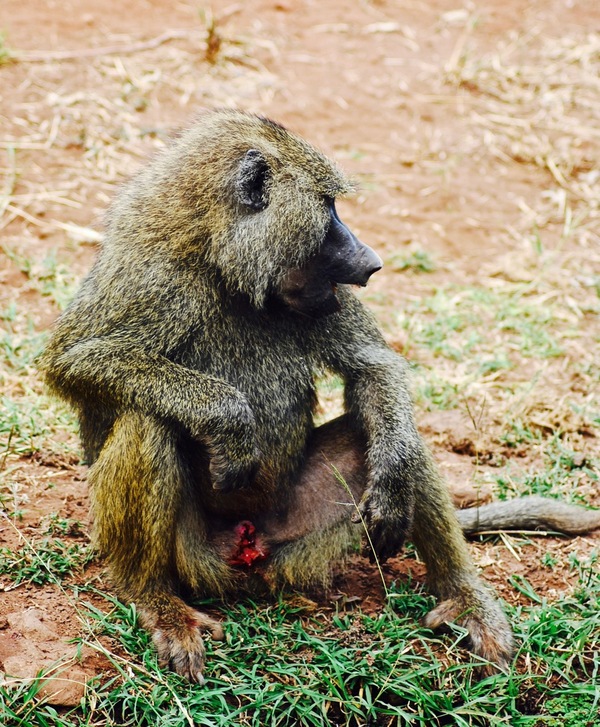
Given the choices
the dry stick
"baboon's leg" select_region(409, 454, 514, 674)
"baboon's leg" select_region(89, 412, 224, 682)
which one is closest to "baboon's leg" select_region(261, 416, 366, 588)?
"baboon's leg" select_region(409, 454, 514, 674)

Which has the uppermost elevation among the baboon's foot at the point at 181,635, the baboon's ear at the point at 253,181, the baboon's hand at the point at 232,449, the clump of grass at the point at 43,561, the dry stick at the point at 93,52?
the baboon's ear at the point at 253,181

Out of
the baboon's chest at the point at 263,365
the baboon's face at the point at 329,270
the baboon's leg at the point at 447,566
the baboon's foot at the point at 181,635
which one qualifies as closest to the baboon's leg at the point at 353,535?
the baboon's leg at the point at 447,566

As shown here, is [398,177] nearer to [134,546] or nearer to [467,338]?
[467,338]

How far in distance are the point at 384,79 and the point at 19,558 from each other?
5.75 metres

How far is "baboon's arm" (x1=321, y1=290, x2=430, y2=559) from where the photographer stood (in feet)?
10.4

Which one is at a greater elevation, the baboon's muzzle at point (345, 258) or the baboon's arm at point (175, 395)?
the baboon's muzzle at point (345, 258)

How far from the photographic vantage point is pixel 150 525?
298 cm

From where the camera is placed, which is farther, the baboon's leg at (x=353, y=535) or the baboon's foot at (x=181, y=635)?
the baboon's leg at (x=353, y=535)

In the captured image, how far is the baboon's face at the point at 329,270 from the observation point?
3055mm

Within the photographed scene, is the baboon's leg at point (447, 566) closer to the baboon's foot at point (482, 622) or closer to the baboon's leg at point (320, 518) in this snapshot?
the baboon's foot at point (482, 622)

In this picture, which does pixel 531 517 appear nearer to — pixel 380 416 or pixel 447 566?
pixel 447 566

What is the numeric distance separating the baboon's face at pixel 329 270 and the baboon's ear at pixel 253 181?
0.25 m

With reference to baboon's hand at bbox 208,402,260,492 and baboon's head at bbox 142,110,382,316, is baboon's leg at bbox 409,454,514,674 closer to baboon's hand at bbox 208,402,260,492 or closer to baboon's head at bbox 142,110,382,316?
baboon's hand at bbox 208,402,260,492

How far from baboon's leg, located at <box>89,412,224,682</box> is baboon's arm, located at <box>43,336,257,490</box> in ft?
0.26
